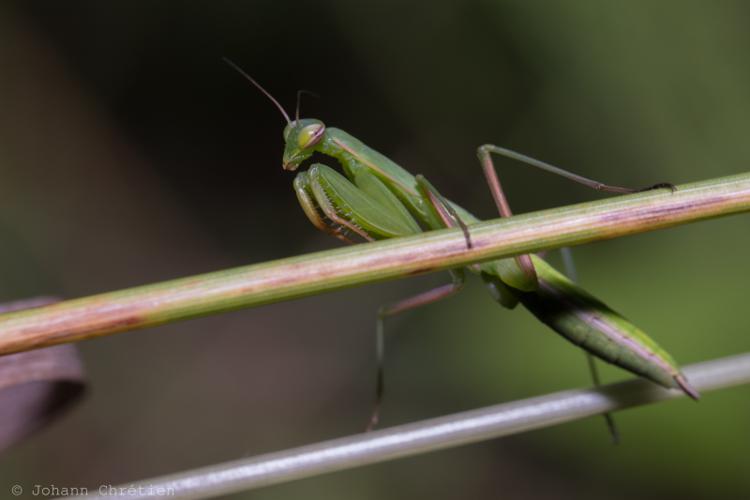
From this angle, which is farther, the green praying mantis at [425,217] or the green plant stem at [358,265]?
the green praying mantis at [425,217]

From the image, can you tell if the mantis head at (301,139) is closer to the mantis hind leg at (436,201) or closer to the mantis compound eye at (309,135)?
the mantis compound eye at (309,135)

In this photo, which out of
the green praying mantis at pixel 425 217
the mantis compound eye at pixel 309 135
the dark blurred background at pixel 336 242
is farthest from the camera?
the dark blurred background at pixel 336 242

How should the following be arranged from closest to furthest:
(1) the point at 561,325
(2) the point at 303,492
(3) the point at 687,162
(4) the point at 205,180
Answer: (1) the point at 561,325 < (3) the point at 687,162 < (2) the point at 303,492 < (4) the point at 205,180

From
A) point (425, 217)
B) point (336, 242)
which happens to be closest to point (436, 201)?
point (425, 217)

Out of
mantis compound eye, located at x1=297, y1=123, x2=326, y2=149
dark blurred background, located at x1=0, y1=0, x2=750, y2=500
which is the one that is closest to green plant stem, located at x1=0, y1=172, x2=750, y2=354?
mantis compound eye, located at x1=297, y1=123, x2=326, y2=149

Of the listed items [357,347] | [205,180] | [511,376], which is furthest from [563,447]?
[205,180]

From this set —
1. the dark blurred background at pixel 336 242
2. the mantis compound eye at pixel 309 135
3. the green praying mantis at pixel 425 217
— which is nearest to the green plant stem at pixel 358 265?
the green praying mantis at pixel 425 217

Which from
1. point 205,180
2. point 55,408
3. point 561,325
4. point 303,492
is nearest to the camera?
point 55,408

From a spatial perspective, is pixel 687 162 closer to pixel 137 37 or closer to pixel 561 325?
pixel 561 325
